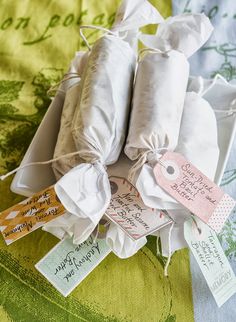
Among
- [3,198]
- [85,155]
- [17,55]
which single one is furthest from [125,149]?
[17,55]

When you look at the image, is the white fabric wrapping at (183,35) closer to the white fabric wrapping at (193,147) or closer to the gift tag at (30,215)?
the white fabric wrapping at (193,147)

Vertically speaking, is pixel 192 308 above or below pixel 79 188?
below

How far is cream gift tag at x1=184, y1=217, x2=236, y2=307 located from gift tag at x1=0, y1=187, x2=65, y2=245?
0.14m

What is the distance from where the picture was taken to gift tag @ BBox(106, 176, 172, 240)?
1.48 feet

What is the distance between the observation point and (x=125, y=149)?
1.57ft

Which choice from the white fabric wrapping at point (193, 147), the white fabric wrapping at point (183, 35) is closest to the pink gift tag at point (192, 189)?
the white fabric wrapping at point (193, 147)

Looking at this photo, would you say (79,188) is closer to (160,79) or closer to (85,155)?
(85,155)

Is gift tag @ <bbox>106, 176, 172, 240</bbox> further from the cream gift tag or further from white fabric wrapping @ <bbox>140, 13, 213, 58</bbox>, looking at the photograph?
white fabric wrapping @ <bbox>140, 13, 213, 58</bbox>

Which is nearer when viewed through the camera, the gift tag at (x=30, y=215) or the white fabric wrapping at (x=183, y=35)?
the gift tag at (x=30, y=215)

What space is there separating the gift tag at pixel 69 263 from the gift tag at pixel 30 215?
0.04 m

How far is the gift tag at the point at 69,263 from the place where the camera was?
1.53ft

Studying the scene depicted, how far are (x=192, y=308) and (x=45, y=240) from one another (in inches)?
7.0

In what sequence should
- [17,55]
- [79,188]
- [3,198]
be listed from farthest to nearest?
[17,55]
[3,198]
[79,188]

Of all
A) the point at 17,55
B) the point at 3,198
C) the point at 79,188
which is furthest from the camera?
the point at 17,55
